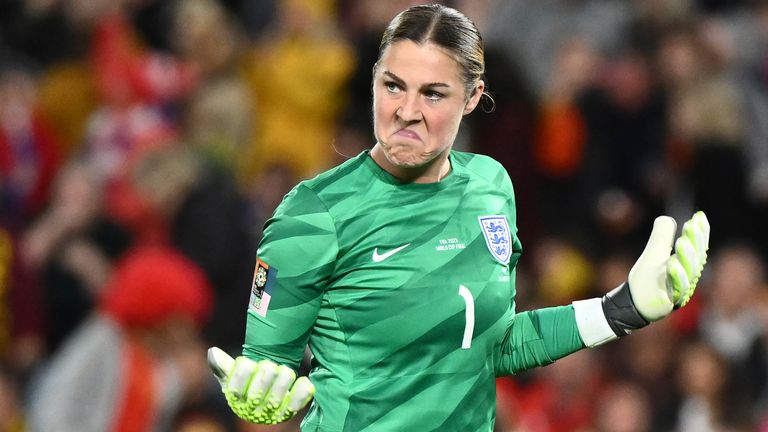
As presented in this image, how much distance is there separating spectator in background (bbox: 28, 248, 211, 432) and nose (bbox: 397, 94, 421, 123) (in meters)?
3.28

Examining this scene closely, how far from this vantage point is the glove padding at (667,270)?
3375mm

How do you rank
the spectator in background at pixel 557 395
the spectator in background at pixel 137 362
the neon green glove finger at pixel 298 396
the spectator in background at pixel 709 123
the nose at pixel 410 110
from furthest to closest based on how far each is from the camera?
1. the spectator in background at pixel 709 123
2. the spectator in background at pixel 557 395
3. the spectator in background at pixel 137 362
4. the nose at pixel 410 110
5. the neon green glove finger at pixel 298 396

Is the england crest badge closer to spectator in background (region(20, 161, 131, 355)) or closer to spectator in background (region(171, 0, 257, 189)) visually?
spectator in background (region(20, 161, 131, 355))

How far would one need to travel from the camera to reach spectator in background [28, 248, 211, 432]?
21.4ft

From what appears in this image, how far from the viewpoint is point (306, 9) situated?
8633mm

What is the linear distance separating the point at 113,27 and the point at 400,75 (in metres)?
5.57

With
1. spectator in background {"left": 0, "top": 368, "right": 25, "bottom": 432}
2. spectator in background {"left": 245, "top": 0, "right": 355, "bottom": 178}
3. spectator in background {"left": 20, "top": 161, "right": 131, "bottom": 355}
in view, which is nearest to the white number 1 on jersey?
spectator in background {"left": 0, "top": 368, "right": 25, "bottom": 432}

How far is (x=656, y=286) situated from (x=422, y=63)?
731 mm

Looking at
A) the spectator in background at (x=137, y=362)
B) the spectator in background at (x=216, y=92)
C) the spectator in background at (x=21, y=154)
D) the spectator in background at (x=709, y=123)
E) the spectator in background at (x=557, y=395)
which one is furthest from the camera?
the spectator in background at (x=216, y=92)

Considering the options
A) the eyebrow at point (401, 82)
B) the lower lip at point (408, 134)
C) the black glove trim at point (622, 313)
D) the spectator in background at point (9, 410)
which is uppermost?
the eyebrow at point (401, 82)

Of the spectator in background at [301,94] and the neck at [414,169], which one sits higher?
the neck at [414,169]

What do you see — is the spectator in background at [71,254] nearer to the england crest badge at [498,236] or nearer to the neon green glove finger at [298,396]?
the england crest badge at [498,236]

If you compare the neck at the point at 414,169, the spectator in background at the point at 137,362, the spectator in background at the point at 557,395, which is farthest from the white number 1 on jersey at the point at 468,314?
the spectator in background at the point at 557,395

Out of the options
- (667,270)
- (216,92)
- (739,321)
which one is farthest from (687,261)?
(216,92)
